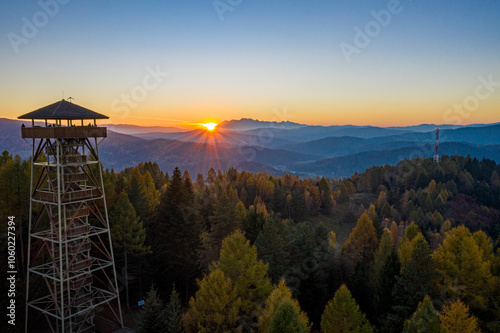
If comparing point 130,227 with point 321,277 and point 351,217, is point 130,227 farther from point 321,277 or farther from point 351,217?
point 351,217

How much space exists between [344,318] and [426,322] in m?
4.90

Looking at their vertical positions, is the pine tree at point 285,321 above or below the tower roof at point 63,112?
below

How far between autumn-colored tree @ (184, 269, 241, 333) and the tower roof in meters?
15.8

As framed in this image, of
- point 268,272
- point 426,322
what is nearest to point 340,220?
point 268,272

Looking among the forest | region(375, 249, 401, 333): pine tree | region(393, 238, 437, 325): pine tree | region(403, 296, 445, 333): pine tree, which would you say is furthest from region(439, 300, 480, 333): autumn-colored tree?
region(375, 249, 401, 333): pine tree

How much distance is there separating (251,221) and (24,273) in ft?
73.8

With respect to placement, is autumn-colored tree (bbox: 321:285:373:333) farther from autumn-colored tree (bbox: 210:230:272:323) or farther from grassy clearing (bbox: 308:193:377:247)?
grassy clearing (bbox: 308:193:377:247)

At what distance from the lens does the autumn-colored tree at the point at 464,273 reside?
24141 mm

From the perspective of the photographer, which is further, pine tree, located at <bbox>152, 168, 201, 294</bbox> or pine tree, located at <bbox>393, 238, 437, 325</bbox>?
pine tree, located at <bbox>152, 168, 201, 294</bbox>

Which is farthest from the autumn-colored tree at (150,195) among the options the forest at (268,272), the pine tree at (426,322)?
the pine tree at (426,322)

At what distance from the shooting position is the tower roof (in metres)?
23.2

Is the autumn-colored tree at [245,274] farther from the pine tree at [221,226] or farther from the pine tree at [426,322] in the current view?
the pine tree at [221,226]

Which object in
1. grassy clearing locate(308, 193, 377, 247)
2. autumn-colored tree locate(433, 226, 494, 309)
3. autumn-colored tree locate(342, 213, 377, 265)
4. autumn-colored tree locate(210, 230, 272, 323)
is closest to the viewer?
autumn-colored tree locate(210, 230, 272, 323)

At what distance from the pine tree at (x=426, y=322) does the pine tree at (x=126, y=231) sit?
2405cm
